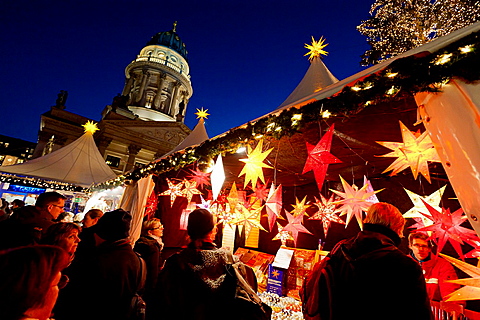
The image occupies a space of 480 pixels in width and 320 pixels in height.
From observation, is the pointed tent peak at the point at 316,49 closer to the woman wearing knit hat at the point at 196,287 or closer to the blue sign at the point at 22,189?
the woman wearing knit hat at the point at 196,287

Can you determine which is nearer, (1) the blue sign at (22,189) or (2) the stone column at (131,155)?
(1) the blue sign at (22,189)

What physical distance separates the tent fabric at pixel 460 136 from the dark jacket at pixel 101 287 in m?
3.17

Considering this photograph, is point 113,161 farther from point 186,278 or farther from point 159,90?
point 186,278

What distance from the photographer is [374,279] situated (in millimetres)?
1559

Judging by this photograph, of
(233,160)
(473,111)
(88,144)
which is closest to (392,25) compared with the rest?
(233,160)

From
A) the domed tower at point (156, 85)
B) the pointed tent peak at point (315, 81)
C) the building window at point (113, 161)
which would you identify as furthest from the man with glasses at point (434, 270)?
the domed tower at point (156, 85)

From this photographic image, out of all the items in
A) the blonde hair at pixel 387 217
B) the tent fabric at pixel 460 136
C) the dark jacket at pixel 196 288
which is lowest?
the dark jacket at pixel 196 288

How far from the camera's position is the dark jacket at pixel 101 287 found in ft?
7.20

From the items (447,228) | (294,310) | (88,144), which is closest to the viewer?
(447,228)

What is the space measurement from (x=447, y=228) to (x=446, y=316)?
1274mm

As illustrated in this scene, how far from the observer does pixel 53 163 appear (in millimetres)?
10672

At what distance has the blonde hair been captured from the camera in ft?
5.84

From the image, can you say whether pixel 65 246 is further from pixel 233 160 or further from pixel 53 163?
pixel 53 163

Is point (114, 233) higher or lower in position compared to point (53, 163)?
lower
